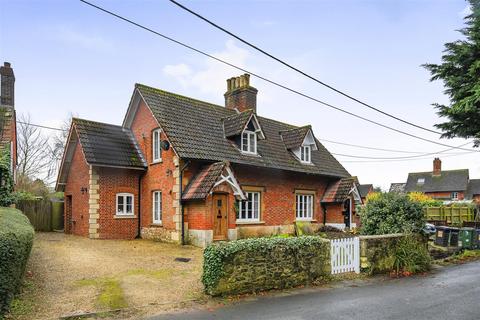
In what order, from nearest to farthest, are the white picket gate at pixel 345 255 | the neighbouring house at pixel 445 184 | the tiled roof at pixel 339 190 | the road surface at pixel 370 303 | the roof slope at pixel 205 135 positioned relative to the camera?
the road surface at pixel 370 303 → the white picket gate at pixel 345 255 → the roof slope at pixel 205 135 → the tiled roof at pixel 339 190 → the neighbouring house at pixel 445 184

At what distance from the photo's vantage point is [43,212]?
81.3 ft

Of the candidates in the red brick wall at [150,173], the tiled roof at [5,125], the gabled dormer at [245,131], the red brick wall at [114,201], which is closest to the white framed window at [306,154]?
the gabled dormer at [245,131]

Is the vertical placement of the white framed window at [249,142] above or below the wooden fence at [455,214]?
above

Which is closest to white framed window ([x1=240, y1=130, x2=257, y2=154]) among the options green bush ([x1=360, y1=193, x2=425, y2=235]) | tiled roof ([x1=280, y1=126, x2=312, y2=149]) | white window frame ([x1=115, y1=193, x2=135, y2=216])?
tiled roof ([x1=280, y1=126, x2=312, y2=149])

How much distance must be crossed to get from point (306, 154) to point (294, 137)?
1339 millimetres

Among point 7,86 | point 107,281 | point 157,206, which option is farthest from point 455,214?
point 7,86

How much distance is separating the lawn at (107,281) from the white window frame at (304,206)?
29.9 ft

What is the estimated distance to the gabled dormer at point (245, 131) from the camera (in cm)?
2073

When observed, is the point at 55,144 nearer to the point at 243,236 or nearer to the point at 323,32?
the point at 243,236

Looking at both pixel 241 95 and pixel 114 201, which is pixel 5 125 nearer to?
pixel 114 201

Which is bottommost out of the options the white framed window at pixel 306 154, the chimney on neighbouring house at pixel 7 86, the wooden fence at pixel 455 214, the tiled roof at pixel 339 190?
the wooden fence at pixel 455 214

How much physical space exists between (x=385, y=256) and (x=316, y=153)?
48.0 ft

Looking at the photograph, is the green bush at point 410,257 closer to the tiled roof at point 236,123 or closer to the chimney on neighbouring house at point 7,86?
the tiled roof at point 236,123

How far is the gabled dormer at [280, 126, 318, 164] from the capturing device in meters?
24.4
